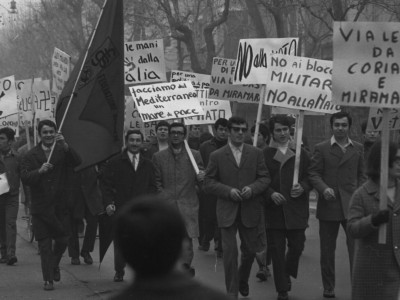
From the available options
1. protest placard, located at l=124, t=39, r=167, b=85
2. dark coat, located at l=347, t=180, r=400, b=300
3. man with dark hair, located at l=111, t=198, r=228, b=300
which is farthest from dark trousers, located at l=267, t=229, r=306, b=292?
protest placard, located at l=124, t=39, r=167, b=85

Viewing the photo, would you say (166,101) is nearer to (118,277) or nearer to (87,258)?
(87,258)

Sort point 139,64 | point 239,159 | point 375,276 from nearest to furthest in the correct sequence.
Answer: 1. point 375,276
2. point 239,159
3. point 139,64

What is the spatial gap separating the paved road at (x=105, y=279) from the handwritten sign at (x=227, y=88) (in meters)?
2.38

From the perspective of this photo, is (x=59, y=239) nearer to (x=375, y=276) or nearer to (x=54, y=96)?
(x=375, y=276)

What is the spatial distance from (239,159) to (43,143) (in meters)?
2.38

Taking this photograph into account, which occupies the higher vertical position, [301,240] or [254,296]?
[301,240]

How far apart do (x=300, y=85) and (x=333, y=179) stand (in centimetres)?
163

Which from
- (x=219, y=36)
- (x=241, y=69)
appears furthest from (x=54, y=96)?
(x=219, y=36)

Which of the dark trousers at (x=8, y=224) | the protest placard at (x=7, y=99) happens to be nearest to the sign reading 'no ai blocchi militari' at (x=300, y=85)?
the dark trousers at (x=8, y=224)

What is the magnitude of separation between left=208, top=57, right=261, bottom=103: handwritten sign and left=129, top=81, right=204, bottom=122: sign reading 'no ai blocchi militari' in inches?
36.9

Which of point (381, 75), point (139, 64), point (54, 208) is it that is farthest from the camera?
point (139, 64)

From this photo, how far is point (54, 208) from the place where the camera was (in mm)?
9922

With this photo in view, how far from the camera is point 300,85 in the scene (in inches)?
407

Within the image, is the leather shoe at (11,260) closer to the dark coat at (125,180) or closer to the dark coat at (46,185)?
the dark coat at (46,185)
